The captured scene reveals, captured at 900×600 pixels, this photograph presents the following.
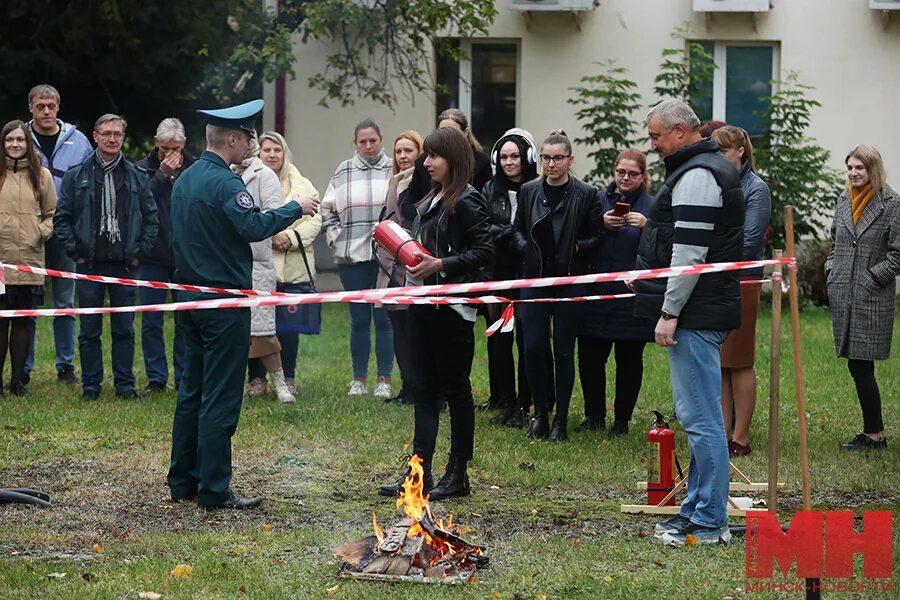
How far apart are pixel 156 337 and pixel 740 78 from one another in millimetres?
10795

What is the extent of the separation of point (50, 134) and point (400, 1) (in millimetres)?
6795

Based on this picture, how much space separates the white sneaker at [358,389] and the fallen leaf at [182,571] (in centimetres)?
516

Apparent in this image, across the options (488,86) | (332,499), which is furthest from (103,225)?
(488,86)

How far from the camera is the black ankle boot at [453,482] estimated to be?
25.8ft

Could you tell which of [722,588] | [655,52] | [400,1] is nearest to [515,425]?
[722,588]

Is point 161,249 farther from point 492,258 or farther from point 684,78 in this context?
point 684,78

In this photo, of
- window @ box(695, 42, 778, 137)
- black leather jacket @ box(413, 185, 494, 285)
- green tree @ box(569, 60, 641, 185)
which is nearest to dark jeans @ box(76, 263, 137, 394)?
black leather jacket @ box(413, 185, 494, 285)

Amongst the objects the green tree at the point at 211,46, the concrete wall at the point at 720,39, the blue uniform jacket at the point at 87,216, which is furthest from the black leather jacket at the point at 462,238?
the concrete wall at the point at 720,39

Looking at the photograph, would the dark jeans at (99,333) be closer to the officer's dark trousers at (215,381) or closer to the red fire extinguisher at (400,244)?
the officer's dark trousers at (215,381)

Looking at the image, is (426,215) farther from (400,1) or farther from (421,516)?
(400,1)

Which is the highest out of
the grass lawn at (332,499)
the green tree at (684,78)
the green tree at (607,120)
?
the green tree at (684,78)

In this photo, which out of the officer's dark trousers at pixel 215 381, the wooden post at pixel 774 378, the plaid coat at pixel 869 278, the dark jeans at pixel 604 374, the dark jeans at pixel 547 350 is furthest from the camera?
the dark jeans at pixel 604 374

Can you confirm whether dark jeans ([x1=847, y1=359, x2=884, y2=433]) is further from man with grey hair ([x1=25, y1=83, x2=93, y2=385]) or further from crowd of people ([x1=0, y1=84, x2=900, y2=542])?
man with grey hair ([x1=25, y1=83, x2=93, y2=385])

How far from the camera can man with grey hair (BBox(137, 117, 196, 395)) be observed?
1117 centimetres
